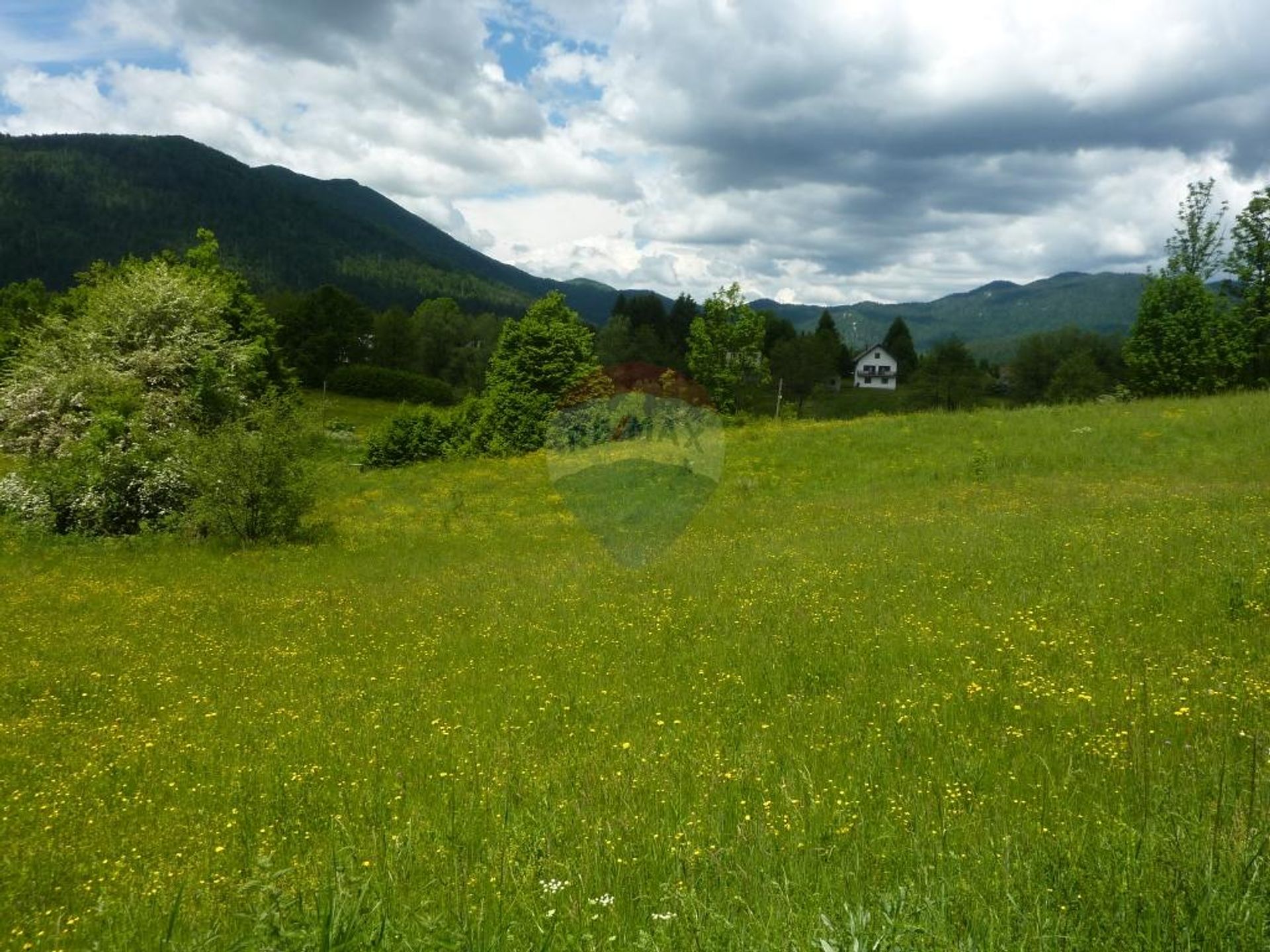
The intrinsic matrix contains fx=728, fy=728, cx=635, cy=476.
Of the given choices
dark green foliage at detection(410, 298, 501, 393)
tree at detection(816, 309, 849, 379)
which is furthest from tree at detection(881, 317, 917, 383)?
dark green foliage at detection(410, 298, 501, 393)

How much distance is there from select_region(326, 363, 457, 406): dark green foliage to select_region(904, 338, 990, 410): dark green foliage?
67.7 meters

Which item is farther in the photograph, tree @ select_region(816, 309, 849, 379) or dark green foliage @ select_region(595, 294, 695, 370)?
tree @ select_region(816, 309, 849, 379)

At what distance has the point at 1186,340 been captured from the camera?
50562 mm

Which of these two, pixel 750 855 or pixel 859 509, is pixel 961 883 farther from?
pixel 859 509

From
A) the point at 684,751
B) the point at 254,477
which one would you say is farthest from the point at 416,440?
the point at 684,751

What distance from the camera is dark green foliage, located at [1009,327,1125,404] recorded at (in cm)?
10934

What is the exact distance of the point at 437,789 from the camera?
5551mm

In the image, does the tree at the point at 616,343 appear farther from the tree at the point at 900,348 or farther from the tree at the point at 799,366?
the tree at the point at 900,348

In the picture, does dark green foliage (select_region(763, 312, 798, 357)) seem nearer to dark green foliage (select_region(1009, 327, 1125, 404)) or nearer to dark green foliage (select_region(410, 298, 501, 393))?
dark green foliage (select_region(1009, 327, 1125, 404))

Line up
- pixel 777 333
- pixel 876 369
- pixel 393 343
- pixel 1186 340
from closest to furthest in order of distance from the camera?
pixel 1186 340 → pixel 393 343 → pixel 777 333 → pixel 876 369

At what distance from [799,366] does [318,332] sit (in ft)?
220

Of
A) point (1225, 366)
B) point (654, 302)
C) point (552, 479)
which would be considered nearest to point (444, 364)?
point (654, 302)

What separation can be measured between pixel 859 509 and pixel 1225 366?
151ft

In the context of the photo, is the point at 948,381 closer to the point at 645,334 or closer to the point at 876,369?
the point at 876,369
